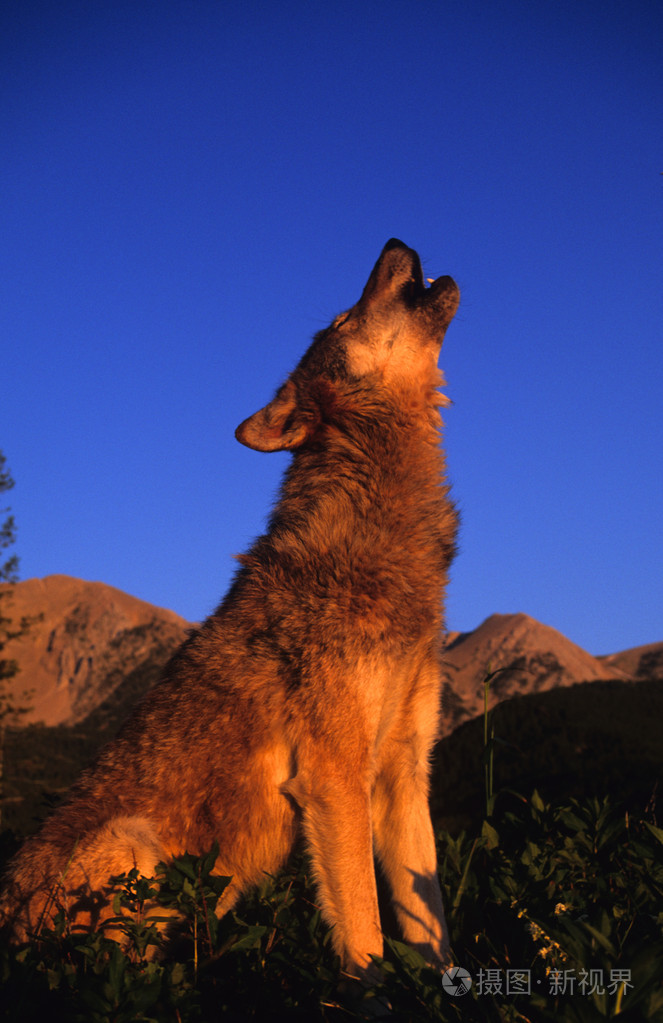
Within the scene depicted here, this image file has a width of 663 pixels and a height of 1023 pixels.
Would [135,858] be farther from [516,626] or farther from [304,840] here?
[516,626]

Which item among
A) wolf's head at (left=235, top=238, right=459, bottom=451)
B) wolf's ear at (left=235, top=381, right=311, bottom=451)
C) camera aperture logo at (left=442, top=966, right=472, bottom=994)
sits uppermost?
wolf's head at (left=235, top=238, right=459, bottom=451)

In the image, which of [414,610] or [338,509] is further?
[338,509]

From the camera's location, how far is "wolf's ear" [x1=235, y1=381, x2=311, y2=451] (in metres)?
4.18

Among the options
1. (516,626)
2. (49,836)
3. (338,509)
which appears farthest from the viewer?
(516,626)

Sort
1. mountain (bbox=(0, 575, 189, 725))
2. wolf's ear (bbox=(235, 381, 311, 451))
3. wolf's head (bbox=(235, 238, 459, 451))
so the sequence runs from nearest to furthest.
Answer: wolf's ear (bbox=(235, 381, 311, 451)), wolf's head (bbox=(235, 238, 459, 451)), mountain (bbox=(0, 575, 189, 725))

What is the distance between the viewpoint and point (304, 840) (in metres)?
3.06

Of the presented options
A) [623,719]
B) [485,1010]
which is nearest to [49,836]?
[485,1010]

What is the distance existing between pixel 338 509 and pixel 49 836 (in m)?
2.24

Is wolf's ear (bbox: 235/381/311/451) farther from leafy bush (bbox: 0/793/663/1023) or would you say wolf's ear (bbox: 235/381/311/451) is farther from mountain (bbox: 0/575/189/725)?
mountain (bbox: 0/575/189/725)

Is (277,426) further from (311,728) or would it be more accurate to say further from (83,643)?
(83,643)

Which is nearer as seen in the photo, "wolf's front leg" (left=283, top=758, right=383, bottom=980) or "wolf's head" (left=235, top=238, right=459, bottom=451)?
"wolf's front leg" (left=283, top=758, right=383, bottom=980)

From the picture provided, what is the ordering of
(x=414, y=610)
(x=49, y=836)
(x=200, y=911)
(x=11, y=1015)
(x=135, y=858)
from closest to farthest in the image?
(x=11, y=1015), (x=200, y=911), (x=135, y=858), (x=49, y=836), (x=414, y=610)

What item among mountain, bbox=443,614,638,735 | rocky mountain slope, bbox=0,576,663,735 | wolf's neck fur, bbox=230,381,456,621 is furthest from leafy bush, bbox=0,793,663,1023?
mountain, bbox=443,614,638,735

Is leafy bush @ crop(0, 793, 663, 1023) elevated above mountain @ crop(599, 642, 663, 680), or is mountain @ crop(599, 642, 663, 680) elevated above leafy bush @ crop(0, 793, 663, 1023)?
mountain @ crop(599, 642, 663, 680)
